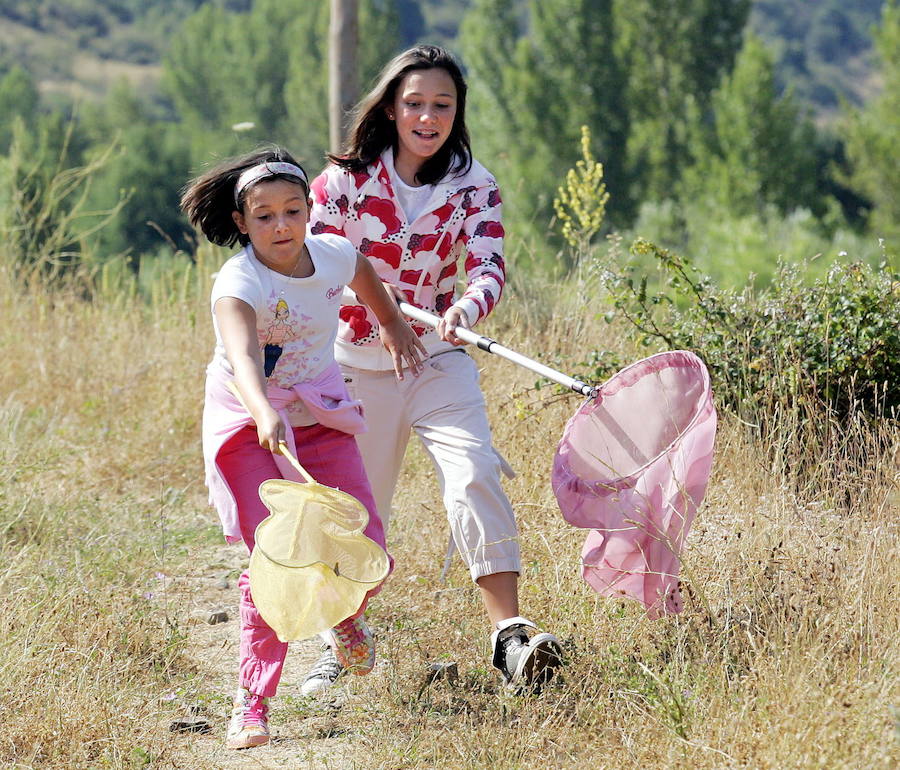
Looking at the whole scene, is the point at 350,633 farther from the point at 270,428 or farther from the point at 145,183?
the point at 145,183

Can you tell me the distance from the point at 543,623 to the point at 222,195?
1.47 m

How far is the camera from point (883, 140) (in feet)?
122

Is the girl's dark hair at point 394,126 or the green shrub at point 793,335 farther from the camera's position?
the green shrub at point 793,335

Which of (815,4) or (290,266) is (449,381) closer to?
(290,266)

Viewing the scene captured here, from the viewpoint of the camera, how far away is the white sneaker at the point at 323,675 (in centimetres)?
325

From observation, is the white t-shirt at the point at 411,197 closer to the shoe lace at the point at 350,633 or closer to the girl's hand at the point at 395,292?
the girl's hand at the point at 395,292

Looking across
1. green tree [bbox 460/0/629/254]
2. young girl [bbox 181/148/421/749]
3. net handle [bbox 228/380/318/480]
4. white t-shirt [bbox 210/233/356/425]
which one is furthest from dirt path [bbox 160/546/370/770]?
green tree [bbox 460/0/629/254]

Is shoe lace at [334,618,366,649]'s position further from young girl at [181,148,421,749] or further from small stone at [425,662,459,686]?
small stone at [425,662,459,686]

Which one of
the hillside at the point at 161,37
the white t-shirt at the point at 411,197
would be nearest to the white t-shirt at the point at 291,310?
the white t-shirt at the point at 411,197

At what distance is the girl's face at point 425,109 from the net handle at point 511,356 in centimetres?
48

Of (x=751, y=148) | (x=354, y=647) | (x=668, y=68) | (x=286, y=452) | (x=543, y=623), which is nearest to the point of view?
(x=286, y=452)

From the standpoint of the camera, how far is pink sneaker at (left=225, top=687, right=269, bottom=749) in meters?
2.80

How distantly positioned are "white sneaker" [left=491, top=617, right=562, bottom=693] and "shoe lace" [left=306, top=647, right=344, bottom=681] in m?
0.50

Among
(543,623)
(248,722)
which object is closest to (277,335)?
(248,722)
